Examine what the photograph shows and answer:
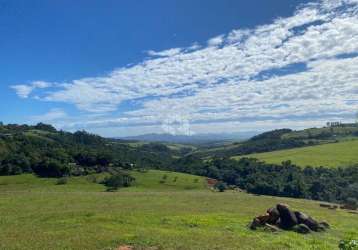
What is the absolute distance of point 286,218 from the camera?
40.6 meters

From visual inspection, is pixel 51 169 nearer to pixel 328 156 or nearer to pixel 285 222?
pixel 285 222

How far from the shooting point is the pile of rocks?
130ft

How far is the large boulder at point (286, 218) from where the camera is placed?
40188 millimetres

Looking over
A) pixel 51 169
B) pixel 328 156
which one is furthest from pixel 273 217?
pixel 328 156

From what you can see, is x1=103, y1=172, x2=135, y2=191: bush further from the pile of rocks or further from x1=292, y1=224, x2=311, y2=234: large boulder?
x1=292, y1=224, x2=311, y2=234: large boulder

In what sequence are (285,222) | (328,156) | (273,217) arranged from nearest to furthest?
1. (285,222)
2. (273,217)
3. (328,156)

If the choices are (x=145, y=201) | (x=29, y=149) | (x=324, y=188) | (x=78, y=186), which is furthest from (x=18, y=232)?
(x=29, y=149)

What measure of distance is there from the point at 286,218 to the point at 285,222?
1.43 ft

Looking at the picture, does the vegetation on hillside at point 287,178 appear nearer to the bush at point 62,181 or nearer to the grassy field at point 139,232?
the bush at point 62,181

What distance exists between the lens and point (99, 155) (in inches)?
5605

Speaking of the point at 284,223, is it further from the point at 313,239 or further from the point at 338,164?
the point at 338,164

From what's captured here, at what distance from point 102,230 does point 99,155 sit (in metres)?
110

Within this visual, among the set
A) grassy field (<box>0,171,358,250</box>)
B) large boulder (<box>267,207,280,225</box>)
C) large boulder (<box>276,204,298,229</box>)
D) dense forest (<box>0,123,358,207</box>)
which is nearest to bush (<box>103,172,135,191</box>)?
dense forest (<box>0,123,358,207</box>)

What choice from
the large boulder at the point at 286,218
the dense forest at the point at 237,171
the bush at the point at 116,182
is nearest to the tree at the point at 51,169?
the dense forest at the point at 237,171
